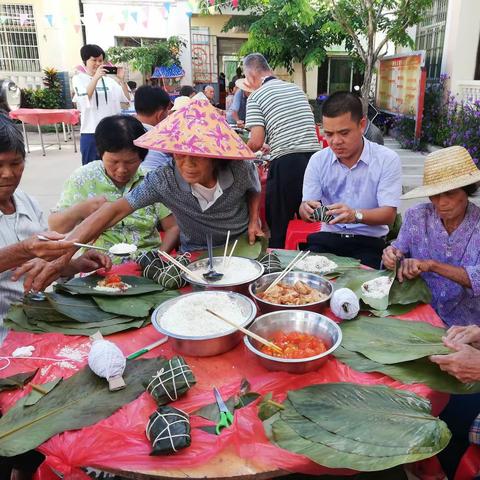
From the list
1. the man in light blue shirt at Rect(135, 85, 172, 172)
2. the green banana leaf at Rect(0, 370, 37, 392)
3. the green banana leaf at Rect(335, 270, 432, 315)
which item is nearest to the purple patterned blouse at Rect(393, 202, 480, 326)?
the green banana leaf at Rect(335, 270, 432, 315)

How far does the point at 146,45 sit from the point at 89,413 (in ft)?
52.2

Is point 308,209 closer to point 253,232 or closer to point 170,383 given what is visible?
point 253,232

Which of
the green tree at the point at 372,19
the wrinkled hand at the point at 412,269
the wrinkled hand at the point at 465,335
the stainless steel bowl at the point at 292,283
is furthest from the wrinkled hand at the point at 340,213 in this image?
the green tree at the point at 372,19

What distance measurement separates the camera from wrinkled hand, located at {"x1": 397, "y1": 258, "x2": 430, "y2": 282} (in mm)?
1869

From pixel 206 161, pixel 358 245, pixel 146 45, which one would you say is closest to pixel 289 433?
pixel 206 161

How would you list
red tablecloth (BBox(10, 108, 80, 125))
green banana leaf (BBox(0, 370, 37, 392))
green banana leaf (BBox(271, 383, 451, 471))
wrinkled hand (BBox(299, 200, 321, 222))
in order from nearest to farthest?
1. green banana leaf (BBox(271, 383, 451, 471))
2. green banana leaf (BBox(0, 370, 37, 392))
3. wrinkled hand (BBox(299, 200, 321, 222))
4. red tablecloth (BBox(10, 108, 80, 125))

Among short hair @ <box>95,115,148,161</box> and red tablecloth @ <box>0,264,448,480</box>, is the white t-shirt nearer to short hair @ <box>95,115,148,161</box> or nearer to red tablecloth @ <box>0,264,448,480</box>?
short hair @ <box>95,115,148,161</box>

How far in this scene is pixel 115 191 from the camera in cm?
262

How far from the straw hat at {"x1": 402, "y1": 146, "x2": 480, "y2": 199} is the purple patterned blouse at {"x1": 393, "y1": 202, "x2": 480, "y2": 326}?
18 centimetres

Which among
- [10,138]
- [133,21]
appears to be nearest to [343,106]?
[10,138]

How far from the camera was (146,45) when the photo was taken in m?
15.0

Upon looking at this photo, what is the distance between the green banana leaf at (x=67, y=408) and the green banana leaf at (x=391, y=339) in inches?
26.5

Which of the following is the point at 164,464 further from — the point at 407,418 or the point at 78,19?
the point at 78,19

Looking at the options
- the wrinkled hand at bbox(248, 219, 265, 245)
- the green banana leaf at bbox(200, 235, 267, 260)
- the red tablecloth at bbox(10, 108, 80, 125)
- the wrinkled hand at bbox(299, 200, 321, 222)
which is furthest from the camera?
the red tablecloth at bbox(10, 108, 80, 125)
